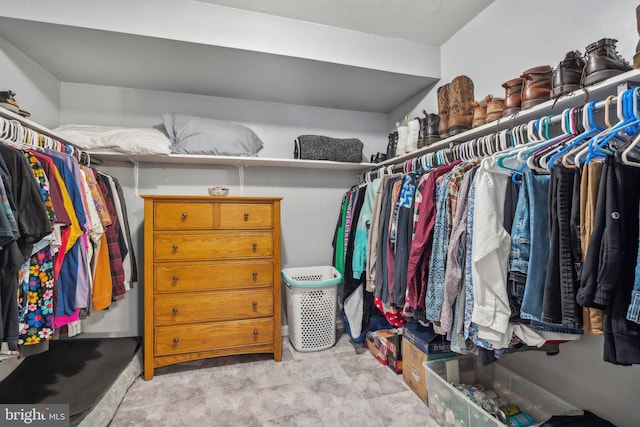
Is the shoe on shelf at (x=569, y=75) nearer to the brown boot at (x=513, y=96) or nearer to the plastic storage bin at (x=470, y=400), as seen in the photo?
the brown boot at (x=513, y=96)

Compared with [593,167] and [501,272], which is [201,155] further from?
[593,167]

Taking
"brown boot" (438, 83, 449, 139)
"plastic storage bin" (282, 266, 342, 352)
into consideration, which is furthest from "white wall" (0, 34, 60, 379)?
"brown boot" (438, 83, 449, 139)

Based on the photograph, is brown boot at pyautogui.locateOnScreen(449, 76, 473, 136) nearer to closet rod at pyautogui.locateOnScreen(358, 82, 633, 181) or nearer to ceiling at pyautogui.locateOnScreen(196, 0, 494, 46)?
closet rod at pyautogui.locateOnScreen(358, 82, 633, 181)

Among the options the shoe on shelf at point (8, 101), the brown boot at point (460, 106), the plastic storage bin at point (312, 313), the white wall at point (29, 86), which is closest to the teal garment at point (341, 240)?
the plastic storage bin at point (312, 313)

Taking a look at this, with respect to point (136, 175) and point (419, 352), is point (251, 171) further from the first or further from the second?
point (419, 352)

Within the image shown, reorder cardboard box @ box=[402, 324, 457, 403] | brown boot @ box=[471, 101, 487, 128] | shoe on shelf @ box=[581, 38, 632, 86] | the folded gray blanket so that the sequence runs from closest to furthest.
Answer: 1. shoe on shelf @ box=[581, 38, 632, 86]
2. brown boot @ box=[471, 101, 487, 128]
3. cardboard box @ box=[402, 324, 457, 403]
4. the folded gray blanket

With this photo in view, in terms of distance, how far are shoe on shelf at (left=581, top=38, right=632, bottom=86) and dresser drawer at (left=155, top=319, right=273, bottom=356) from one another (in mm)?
2057

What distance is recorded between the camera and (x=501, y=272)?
3.54 feet

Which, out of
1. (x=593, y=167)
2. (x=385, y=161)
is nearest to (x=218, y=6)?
(x=385, y=161)

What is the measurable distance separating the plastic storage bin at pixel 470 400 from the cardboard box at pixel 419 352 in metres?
0.05

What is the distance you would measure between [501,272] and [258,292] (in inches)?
58.2

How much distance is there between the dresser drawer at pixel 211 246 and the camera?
6.10 feet

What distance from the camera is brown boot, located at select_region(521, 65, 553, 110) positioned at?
1234 mm

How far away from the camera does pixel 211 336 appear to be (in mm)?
1934
